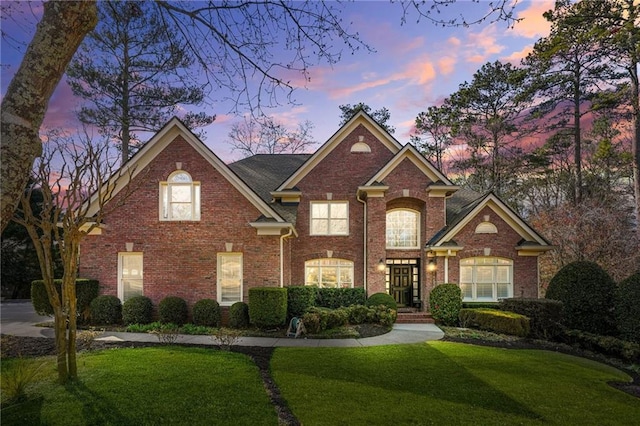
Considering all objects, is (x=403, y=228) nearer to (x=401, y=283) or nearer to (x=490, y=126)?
(x=401, y=283)

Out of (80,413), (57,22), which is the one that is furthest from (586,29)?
(80,413)

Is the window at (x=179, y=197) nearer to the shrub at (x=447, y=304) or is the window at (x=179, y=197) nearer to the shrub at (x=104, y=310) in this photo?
the shrub at (x=104, y=310)

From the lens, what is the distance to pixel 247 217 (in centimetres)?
1475

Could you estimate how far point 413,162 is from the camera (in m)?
17.7

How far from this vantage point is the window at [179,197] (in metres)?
14.9

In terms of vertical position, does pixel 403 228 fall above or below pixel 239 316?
above

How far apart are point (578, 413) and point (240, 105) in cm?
782

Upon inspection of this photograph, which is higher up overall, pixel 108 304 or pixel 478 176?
pixel 478 176

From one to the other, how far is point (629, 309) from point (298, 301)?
11.1 metres

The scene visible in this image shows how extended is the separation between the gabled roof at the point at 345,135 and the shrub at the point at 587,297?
9.15 m

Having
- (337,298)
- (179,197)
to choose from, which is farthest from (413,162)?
(179,197)

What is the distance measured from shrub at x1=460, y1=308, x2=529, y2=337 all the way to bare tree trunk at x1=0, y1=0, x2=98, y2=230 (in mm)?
14622

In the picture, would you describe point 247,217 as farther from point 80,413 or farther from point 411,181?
point 80,413

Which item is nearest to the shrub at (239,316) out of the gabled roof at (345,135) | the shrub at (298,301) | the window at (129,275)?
the shrub at (298,301)
